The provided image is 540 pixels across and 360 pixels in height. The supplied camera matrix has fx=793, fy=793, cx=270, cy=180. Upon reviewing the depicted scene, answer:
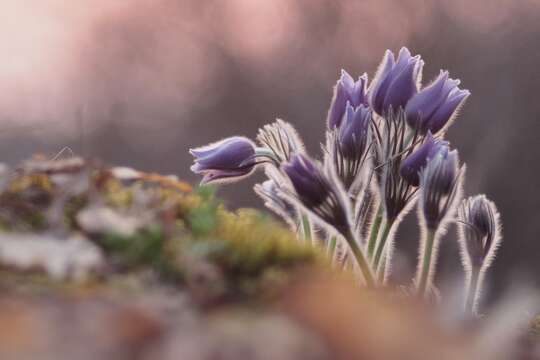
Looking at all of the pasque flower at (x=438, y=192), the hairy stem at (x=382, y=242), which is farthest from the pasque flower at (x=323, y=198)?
the hairy stem at (x=382, y=242)

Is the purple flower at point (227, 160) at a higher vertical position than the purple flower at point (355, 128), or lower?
higher

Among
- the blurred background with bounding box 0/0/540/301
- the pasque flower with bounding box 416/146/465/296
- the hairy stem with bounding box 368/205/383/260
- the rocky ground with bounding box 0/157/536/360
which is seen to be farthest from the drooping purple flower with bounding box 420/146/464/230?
the blurred background with bounding box 0/0/540/301

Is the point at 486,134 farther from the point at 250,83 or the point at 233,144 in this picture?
the point at 233,144

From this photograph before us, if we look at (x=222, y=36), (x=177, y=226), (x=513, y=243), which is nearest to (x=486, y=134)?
(x=513, y=243)

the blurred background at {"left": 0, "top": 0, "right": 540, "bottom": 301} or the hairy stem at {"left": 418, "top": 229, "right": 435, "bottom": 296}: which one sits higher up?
the blurred background at {"left": 0, "top": 0, "right": 540, "bottom": 301}

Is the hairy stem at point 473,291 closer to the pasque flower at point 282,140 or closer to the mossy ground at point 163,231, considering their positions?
the pasque flower at point 282,140

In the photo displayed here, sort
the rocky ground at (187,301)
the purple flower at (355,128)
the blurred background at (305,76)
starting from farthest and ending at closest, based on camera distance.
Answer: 1. the blurred background at (305,76)
2. the purple flower at (355,128)
3. the rocky ground at (187,301)

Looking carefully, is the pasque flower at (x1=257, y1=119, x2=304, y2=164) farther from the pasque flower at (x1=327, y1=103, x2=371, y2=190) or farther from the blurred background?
the blurred background
